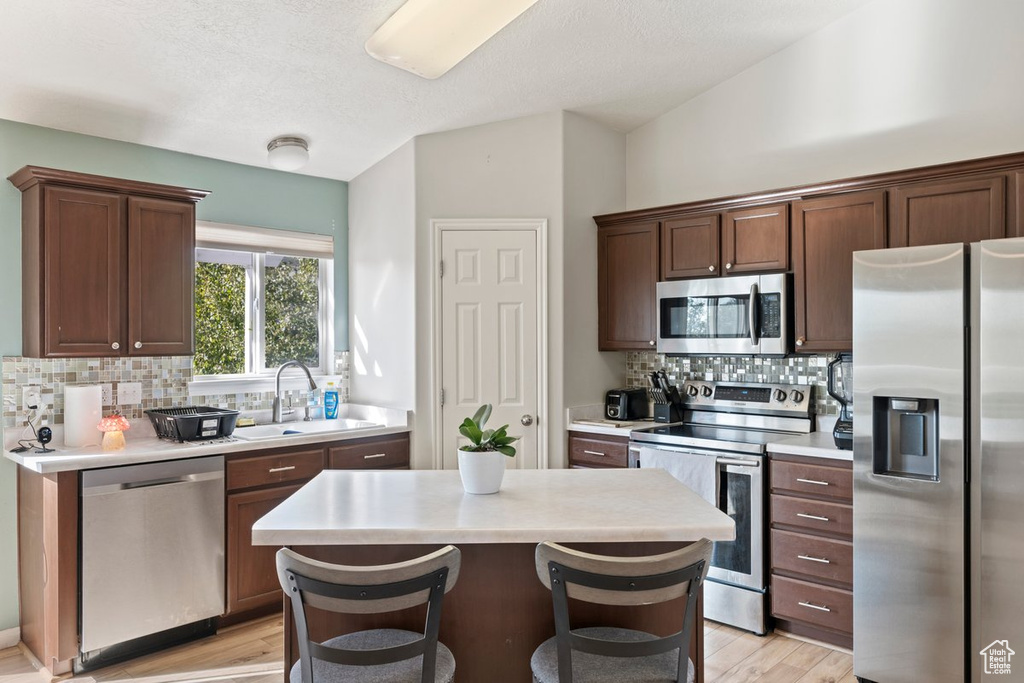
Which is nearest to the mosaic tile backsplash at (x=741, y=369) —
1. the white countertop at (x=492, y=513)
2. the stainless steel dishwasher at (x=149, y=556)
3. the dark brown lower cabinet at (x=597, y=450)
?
the dark brown lower cabinet at (x=597, y=450)

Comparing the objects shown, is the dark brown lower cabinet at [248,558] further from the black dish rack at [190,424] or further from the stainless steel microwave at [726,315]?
the stainless steel microwave at [726,315]

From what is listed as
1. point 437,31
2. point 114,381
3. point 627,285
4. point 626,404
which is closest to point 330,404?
point 114,381

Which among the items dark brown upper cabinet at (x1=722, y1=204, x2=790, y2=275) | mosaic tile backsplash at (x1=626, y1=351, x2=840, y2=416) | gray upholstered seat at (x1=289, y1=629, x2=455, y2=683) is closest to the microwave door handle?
dark brown upper cabinet at (x1=722, y1=204, x2=790, y2=275)

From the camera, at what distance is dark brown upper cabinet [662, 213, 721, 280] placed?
3.95 m

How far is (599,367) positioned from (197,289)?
8.05ft

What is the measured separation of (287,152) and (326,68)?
2.58 feet

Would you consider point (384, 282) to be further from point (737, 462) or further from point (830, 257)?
point (830, 257)

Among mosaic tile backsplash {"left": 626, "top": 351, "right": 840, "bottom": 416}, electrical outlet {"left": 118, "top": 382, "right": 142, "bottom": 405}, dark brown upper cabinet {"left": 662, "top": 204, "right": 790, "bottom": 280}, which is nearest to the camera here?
electrical outlet {"left": 118, "top": 382, "right": 142, "bottom": 405}

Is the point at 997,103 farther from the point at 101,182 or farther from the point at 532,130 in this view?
the point at 101,182

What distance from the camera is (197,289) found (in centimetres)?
406

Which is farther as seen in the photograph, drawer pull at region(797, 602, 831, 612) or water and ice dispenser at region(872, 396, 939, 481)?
drawer pull at region(797, 602, 831, 612)

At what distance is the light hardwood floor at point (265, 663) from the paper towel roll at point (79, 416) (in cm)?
100

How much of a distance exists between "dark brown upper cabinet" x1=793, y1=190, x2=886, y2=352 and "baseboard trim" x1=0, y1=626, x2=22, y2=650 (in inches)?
160

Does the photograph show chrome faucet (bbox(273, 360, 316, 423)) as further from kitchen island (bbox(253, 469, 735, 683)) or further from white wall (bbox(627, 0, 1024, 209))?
white wall (bbox(627, 0, 1024, 209))
